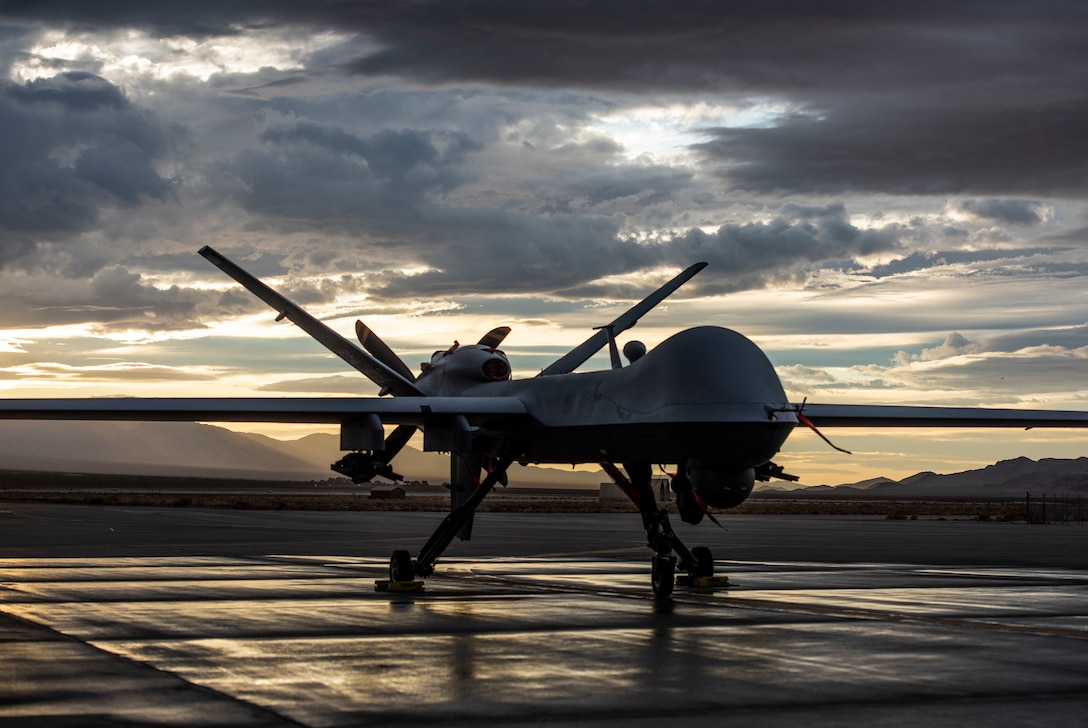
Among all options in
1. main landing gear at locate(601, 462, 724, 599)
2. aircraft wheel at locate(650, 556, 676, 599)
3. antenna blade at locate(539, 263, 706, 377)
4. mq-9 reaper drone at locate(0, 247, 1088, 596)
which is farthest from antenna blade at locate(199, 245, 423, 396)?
aircraft wheel at locate(650, 556, 676, 599)

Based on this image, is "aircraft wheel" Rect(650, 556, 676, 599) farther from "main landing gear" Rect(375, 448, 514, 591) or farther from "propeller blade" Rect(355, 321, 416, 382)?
"propeller blade" Rect(355, 321, 416, 382)

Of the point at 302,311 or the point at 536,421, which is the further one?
the point at 302,311

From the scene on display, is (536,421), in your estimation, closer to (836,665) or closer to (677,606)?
(677,606)

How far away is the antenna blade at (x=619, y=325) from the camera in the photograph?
27.0m

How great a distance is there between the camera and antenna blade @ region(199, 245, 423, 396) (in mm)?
25438

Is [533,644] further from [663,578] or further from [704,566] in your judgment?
[704,566]

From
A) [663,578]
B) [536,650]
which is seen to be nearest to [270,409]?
[663,578]

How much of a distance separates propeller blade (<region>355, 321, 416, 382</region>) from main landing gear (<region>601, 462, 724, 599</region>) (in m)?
6.01

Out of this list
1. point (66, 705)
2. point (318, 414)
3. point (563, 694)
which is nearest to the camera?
point (66, 705)

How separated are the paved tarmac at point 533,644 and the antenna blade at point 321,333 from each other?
4134 mm

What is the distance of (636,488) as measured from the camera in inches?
870

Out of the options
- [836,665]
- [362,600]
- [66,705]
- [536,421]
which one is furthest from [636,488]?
[66,705]

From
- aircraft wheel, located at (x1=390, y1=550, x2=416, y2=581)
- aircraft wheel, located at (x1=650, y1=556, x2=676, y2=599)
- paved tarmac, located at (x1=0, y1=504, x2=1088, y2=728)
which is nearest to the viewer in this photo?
paved tarmac, located at (x1=0, y1=504, x2=1088, y2=728)

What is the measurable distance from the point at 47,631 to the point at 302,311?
1099cm
